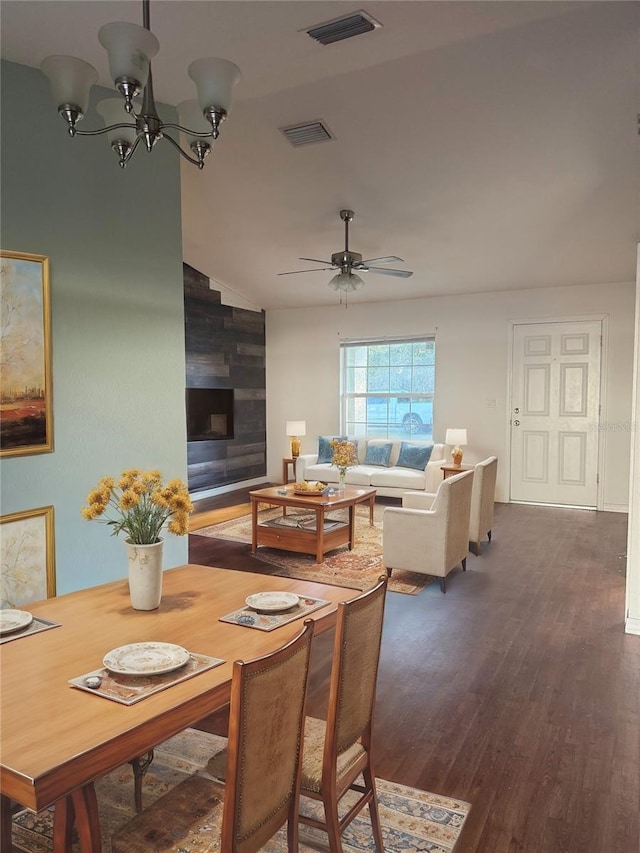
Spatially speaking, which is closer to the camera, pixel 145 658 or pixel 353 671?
pixel 145 658

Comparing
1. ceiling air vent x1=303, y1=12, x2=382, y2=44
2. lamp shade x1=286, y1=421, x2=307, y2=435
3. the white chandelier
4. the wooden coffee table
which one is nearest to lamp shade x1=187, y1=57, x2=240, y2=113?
the white chandelier

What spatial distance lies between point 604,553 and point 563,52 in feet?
12.6

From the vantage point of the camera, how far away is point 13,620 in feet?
5.91

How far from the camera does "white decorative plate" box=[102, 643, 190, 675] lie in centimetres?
149

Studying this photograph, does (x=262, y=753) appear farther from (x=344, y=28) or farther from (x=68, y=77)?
(x=344, y=28)

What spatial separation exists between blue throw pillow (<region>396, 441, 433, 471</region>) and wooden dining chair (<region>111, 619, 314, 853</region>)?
6019 mm

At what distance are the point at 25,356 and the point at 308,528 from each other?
2933mm

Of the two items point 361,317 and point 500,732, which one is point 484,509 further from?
point 361,317

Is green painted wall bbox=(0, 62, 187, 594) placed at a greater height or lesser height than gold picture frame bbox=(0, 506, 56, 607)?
greater

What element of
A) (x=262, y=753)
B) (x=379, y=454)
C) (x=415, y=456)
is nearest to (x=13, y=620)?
(x=262, y=753)

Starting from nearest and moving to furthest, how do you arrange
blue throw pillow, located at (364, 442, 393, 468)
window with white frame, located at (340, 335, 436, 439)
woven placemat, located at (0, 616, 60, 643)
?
woven placemat, located at (0, 616, 60, 643) < blue throw pillow, located at (364, 442, 393, 468) < window with white frame, located at (340, 335, 436, 439)

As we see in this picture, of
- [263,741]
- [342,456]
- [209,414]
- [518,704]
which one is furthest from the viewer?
[209,414]

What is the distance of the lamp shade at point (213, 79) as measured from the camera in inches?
78.5

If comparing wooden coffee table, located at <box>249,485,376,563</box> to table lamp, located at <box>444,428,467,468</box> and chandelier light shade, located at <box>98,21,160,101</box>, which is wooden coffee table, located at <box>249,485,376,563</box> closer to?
table lamp, located at <box>444,428,467,468</box>
